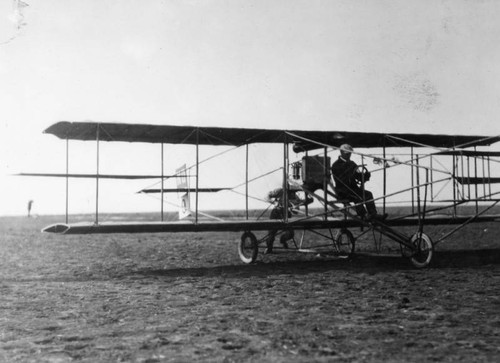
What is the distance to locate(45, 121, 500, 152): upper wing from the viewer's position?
10.6 meters

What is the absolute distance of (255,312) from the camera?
6188 millimetres

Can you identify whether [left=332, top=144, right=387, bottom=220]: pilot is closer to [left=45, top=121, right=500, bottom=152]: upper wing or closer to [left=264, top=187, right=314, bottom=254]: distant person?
[left=45, top=121, right=500, bottom=152]: upper wing

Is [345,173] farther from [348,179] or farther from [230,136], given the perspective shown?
[230,136]

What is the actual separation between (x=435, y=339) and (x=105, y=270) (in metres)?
8.28

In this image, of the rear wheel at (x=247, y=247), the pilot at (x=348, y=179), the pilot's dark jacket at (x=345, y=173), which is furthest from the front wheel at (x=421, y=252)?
the rear wheel at (x=247, y=247)

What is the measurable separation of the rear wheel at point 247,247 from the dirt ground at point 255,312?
408mm

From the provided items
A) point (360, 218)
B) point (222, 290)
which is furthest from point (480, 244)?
point (222, 290)

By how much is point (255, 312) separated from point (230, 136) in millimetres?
6800

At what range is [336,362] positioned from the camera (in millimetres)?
4059

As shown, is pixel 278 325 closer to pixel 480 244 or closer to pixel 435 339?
pixel 435 339

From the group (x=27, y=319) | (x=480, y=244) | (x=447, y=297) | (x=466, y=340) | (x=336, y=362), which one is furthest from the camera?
(x=480, y=244)

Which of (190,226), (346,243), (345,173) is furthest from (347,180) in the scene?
(190,226)

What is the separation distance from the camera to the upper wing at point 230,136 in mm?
10617

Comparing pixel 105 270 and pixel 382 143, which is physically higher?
pixel 382 143
